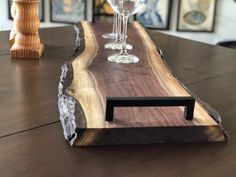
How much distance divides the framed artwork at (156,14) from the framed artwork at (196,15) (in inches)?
3.4

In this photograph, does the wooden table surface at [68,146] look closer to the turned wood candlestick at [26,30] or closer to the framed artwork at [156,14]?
the turned wood candlestick at [26,30]

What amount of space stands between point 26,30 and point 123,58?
0.31m

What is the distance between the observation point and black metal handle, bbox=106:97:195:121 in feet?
2.24

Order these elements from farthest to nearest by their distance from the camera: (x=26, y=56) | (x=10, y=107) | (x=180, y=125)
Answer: (x=26, y=56) → (x=10, y=107) → (x=180, y=125)

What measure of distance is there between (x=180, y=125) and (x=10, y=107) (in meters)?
0.34

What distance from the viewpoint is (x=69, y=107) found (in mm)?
753

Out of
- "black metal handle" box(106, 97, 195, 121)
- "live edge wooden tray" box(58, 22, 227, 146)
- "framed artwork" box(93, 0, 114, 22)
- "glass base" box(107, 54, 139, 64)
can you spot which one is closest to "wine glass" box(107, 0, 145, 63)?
"glass base" box(107, 54, 139, 64)

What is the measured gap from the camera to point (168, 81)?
93 cm

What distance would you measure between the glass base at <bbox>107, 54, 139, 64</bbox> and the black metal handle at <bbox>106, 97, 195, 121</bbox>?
0.43 meters

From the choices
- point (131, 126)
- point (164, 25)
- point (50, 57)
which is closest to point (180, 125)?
point (131, 126)

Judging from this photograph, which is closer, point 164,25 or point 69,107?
point 69,107

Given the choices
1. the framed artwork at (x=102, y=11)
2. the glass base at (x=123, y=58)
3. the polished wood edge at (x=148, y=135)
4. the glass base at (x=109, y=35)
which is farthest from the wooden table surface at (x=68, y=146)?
the framed artwork at (x=102, y=11)

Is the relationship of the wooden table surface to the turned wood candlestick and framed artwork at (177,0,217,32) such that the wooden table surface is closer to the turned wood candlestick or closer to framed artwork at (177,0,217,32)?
the turned wood candlestick

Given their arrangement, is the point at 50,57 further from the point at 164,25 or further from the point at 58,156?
the point at 164,25
